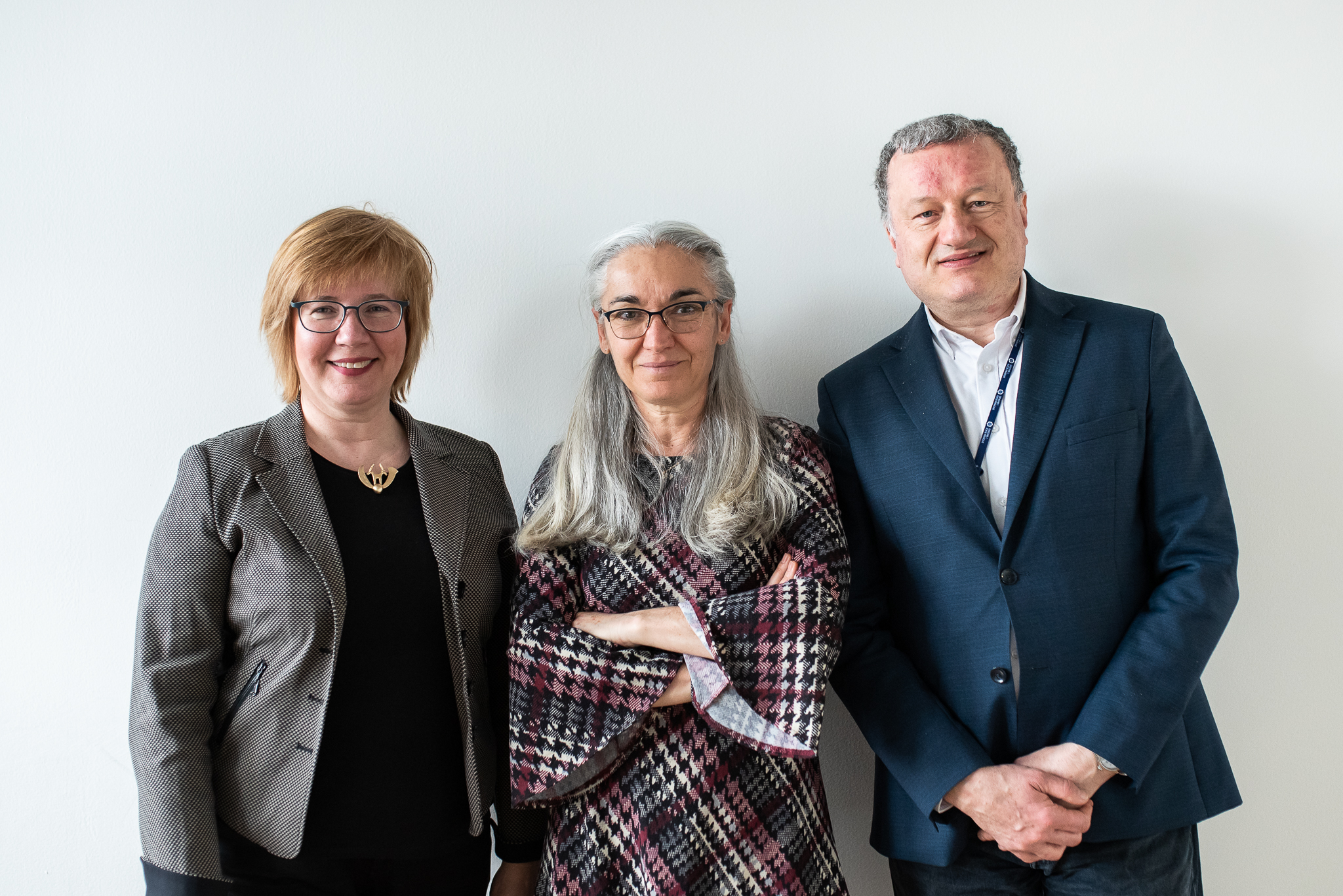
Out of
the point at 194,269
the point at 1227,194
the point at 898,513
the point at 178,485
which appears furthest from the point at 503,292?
the point at 1227,194

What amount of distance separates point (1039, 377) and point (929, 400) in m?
0.22

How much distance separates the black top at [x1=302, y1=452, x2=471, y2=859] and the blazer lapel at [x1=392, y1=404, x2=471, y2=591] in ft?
0.11

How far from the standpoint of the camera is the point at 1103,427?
5.68 feet

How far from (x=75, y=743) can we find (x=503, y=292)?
148 cm

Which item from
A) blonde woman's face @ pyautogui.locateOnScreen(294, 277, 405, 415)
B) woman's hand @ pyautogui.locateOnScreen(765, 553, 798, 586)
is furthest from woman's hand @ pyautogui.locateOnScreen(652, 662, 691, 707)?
blonde woman's face @ pyautogui.locateOnScreen(294, 277, 405, 415)

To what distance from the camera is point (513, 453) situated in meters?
2.24

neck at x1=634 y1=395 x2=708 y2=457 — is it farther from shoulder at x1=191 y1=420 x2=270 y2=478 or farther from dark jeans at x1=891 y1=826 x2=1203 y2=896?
dark jeans at x1=891 y1=826 x2=1203 y2=896

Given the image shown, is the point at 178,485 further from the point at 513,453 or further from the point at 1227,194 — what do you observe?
the point at 1227,194

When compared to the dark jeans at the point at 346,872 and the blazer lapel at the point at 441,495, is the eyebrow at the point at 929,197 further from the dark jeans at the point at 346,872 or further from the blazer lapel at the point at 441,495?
the dark jeans at the point at 346,872

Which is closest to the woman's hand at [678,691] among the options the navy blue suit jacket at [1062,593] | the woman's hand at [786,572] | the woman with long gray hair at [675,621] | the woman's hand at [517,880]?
the woman with long gray hair at [675,621]

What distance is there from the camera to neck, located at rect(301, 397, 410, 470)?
1.79 m

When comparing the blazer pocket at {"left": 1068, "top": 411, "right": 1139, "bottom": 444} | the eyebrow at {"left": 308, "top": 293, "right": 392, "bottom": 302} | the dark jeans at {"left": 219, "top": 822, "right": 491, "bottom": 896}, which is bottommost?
the dark jeans at {"left": 219, "top": 822, "right": 491, "bottom": 896}

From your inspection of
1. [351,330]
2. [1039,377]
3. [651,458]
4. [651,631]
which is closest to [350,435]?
[351,330]

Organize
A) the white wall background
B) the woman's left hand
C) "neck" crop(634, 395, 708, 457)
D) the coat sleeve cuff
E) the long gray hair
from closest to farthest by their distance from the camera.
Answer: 1. the coat sleeve cuff
2. the woman's left hand
3. the long gray hair
4. "neck" crop(634, 395, 708, 457)
5. the white wall background
